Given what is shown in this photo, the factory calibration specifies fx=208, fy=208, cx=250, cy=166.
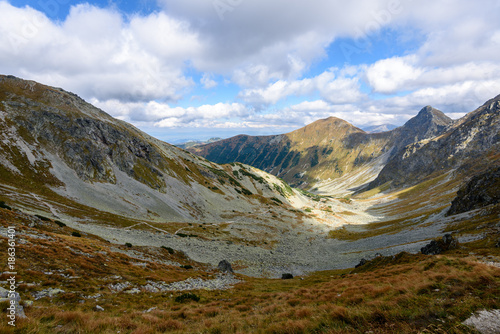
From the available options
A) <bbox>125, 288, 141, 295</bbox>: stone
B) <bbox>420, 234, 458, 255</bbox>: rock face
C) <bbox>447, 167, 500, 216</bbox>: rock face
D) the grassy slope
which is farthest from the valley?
<bbox>420, 234, 458, 255</bbox>: rock face

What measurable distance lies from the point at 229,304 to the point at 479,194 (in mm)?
84771

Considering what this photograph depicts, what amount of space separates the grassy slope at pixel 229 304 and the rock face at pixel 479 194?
181ft

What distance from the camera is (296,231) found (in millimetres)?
88750

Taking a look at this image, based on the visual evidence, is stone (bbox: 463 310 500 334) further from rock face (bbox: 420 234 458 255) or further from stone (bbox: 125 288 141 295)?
rock face (bbox: 420 234 458 255)

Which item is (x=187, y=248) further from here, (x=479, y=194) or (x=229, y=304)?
(x=479, y=194)

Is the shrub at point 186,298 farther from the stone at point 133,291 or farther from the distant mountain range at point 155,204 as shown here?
the distant mountain range at point 155,204

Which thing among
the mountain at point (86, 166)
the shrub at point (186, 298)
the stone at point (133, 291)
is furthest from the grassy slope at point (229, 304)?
the mountain at point (86, 166)

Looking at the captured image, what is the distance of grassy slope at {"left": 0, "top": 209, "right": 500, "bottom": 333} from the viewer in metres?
8.91

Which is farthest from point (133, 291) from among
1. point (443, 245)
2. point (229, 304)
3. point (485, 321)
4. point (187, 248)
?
point (443, 245)

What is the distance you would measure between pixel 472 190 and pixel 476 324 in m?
86.8

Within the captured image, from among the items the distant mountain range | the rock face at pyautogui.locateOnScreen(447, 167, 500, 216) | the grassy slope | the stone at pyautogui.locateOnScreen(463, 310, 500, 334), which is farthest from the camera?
the rock face at pyautogui.locateOnScreen(447, 167, 500, 216)

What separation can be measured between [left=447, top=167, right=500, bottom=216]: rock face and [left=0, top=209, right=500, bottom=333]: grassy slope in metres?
55.1

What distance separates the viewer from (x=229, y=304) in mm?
17078

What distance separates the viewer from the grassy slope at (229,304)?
8914 mm
